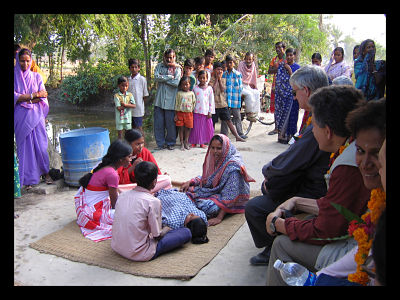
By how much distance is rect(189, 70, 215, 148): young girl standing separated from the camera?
7169mm

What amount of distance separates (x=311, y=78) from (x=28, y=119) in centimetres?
366

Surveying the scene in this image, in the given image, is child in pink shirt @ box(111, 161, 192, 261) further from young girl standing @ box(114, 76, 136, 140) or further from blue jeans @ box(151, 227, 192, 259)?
young girl standing @ box(114, 76, 136, 140)

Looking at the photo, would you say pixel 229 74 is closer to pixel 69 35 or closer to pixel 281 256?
pixel 69 35

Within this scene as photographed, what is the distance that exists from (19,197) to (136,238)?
93.4 inches

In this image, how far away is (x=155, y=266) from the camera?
9.68 ft

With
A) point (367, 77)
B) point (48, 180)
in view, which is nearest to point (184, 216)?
point (48, 180)

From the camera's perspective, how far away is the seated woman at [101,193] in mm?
3662

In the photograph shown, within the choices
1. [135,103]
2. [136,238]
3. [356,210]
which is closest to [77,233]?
[136,238]

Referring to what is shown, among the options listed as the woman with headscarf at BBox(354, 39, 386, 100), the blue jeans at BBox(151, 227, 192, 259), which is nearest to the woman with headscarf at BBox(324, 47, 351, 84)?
the woman with headscarf at BBox(354, 39, 386, 100)

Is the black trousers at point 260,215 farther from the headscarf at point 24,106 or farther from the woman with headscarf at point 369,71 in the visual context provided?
the headscarf at point 24,106

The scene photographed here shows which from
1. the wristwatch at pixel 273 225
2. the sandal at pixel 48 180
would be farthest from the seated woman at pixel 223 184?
the sandal at pixel 48 180

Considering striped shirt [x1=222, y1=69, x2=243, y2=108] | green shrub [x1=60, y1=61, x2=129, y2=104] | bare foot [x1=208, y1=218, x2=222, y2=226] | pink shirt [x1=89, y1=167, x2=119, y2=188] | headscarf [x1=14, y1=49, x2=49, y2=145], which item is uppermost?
green shrub [x1=60, y1=61, x2=129, y2=104]

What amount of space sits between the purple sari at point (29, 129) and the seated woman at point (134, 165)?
54.8 inches

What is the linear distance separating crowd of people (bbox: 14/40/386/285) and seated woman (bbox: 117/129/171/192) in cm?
1
